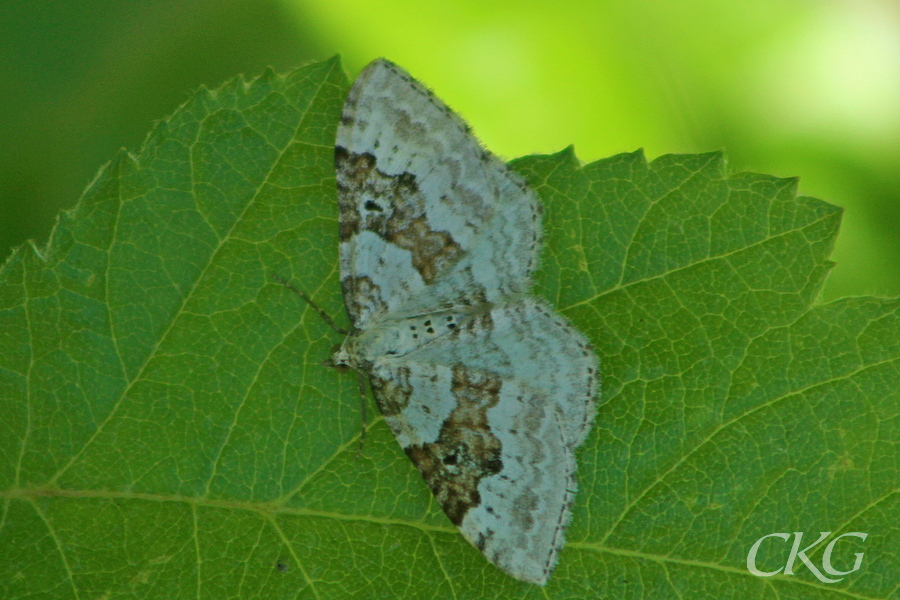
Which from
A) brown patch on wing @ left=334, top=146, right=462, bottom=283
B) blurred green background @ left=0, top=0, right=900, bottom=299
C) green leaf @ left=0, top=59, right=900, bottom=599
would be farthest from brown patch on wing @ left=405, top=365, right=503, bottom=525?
blurred green background @ left=0, top=0, right=900, bottom=299

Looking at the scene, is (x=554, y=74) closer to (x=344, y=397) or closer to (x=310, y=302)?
(x=310, y=302)

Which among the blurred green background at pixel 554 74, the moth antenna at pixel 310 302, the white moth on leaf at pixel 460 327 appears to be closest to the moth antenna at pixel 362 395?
the white moth on leaf at pixel 460 327

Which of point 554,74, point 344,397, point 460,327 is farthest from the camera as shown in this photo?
point 554,74

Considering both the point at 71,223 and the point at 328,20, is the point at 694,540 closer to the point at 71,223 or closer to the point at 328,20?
the point at 71,223

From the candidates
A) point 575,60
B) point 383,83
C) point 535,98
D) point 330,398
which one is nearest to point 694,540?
point 330,398

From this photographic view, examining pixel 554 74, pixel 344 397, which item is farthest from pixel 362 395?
pixel 554 74
